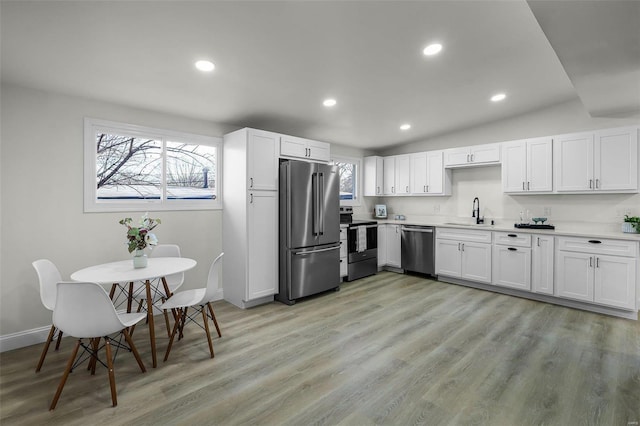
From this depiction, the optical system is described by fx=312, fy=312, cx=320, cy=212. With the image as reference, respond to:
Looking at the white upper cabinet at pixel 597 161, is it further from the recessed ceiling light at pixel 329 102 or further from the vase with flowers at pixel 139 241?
the vase with flowers at pixel 139 241

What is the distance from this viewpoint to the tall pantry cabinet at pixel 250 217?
12.9 ft

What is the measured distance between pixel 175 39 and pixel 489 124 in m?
4.79

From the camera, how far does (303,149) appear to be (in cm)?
450

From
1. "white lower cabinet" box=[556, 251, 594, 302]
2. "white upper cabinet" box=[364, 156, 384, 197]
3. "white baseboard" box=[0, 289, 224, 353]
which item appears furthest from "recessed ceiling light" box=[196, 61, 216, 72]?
"white lower cabinet" box=[556, 251, 594, 302]

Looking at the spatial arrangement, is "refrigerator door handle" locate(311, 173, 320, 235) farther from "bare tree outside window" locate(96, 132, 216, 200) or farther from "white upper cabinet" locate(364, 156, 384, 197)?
"white upper cabinet" locate(364, 156, 384, 197)

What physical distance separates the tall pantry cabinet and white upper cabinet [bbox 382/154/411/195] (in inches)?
112

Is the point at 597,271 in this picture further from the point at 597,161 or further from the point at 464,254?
the point at 464,254

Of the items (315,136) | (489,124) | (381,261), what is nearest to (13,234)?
(315,136)

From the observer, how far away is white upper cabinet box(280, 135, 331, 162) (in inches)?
169

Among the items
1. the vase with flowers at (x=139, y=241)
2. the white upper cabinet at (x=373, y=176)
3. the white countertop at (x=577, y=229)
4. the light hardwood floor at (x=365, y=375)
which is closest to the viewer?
the light hardwood floor at (x=365, y=375)

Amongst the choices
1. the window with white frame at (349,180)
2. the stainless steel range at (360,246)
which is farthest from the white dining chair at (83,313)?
the window with white frame at (349,180)

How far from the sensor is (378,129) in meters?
5.22

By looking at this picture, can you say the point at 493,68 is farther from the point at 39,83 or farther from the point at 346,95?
the point at 39,83

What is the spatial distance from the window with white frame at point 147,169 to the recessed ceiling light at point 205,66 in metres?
1.30
